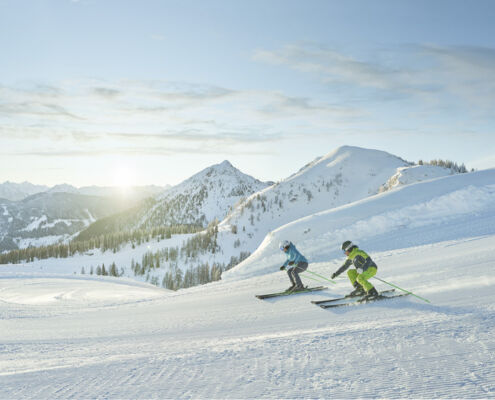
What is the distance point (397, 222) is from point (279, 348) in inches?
628

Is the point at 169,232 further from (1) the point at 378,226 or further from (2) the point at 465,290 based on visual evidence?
(2) the point at 465,290

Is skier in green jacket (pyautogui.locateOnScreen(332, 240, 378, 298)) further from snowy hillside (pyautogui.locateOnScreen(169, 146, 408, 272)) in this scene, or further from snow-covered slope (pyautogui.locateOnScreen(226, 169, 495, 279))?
snowy hillside (pyautogui.locateOnScreen(169, 146, 408, 272))

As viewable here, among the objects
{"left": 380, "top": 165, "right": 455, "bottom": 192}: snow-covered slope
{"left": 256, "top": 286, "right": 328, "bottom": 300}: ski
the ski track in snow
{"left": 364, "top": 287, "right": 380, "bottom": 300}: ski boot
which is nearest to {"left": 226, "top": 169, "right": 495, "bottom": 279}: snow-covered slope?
the ski track in snow

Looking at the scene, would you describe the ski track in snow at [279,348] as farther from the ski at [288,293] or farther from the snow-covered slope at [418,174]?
the snow-covered slope at [418,174]

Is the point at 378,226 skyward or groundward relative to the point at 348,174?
groundward

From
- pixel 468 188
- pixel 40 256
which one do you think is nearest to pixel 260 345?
pixel 468 188

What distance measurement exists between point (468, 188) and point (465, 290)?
589 inches

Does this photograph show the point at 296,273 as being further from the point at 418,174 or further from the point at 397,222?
the point at 418,174

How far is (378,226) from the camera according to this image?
19906 mm

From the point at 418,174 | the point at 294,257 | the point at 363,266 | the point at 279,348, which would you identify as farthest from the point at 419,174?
the point at 279,348

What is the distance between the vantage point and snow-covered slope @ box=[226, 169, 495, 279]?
1750 cm

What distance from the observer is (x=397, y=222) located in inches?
773

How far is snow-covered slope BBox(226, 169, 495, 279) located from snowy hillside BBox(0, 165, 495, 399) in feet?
3.41

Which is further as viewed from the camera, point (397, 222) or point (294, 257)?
point (397, 222)
